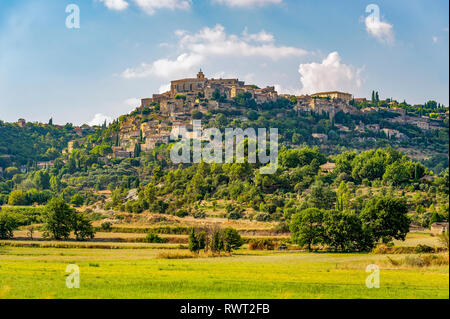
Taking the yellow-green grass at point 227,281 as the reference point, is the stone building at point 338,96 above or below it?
above

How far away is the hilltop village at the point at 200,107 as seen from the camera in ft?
327

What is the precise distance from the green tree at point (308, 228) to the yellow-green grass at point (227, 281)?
324 inches

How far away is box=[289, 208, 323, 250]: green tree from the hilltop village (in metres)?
65.7

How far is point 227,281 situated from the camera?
631 inches

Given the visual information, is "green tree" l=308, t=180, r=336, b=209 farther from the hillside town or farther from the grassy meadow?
the hillside town

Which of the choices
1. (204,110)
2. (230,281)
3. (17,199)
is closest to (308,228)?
(230,281)

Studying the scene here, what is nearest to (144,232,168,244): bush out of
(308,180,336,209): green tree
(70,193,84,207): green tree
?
(308,180,336,209): green tree

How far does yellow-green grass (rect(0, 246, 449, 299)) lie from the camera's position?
1401 centimetres

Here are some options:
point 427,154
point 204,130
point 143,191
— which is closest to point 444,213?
point 143,191

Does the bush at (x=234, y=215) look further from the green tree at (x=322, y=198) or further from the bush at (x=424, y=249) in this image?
the bush at (x=424, y=249)

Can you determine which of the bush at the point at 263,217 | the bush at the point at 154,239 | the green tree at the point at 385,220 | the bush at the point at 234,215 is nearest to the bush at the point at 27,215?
the bush at the point at 154,239

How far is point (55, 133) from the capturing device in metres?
132

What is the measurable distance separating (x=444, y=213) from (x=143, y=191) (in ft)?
121
